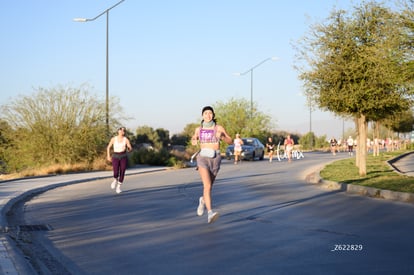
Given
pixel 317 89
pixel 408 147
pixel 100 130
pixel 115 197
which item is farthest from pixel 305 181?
pixel 408 147

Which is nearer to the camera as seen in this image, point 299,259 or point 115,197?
point 299,259

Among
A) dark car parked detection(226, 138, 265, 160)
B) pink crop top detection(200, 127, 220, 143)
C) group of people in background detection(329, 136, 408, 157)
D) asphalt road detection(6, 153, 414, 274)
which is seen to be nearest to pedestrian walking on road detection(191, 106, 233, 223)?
pink crop top detection(200, 127, 220, 143)

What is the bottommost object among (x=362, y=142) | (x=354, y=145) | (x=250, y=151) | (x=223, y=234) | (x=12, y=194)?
(x=223, y=234)

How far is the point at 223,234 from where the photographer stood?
9.80 meters

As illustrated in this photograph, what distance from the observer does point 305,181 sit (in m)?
21.9

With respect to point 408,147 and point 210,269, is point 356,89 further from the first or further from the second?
point 408,147

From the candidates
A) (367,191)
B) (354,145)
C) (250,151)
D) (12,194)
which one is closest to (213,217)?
Result: (367,191)

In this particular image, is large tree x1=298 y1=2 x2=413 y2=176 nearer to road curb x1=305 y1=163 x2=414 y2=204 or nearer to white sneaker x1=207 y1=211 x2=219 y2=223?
road curb x1=305 y1=163 x2=414 y2=204

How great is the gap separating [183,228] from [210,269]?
3345 millimetres

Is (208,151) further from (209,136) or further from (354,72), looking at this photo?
(354,72)

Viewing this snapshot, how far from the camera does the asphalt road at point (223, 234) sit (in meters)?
7.43

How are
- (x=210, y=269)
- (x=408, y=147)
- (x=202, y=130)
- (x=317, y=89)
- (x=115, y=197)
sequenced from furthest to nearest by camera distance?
(x=408, y=147)
(x=317, y=89)
(x=115, y=197)
(x=202, y=130)
(x=210, y=269)

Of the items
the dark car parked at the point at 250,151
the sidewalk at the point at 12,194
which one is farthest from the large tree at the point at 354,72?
the dark car parked at the point at 250,151

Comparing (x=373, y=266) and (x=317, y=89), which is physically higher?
(x=317, y=89)
